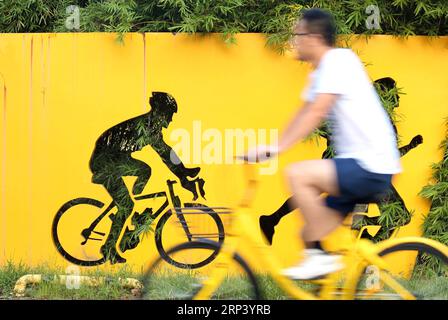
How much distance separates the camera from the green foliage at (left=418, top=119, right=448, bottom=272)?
5.89 m

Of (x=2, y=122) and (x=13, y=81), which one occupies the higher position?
(x=13, y=81)

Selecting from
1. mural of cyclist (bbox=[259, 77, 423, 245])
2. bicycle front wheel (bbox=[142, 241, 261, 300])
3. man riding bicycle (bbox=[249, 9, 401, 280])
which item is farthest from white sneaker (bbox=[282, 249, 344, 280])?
mural of cyclist (bbox=[259, 77, 423, 245])

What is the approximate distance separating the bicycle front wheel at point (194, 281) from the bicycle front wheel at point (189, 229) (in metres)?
0.04

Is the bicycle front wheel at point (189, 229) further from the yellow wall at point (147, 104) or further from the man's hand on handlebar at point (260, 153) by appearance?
the man's hand on handlebar at point (260, 153)

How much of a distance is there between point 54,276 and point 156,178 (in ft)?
4.49

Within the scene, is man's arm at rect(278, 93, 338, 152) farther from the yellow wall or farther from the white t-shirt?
the yellow wall

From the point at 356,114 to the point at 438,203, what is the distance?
3098mm

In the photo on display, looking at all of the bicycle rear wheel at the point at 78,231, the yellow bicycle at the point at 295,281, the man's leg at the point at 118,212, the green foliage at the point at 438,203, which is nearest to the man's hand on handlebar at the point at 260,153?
the yellow bicycle at the point at 295,281

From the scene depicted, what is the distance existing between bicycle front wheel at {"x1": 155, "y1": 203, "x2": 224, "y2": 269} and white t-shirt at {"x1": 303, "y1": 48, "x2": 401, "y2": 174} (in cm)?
94

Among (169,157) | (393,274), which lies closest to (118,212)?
(169,157)

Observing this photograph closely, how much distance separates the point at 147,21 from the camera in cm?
625
